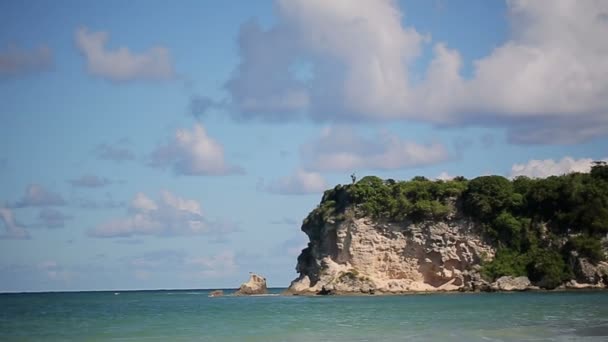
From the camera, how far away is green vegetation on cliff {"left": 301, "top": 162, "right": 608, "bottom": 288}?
6619cm

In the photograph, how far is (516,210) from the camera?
7094cm

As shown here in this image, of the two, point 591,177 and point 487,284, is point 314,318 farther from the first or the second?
point 591,177

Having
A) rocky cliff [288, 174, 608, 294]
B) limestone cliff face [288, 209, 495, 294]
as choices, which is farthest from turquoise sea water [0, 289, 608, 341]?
limestone cliff face [288, 209, 495, 294]

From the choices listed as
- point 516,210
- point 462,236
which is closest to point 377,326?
point 462,236

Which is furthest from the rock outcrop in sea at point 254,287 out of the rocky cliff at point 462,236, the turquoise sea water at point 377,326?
the turquoise sea water at point 377,326

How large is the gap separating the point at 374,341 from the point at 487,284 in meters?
44.8

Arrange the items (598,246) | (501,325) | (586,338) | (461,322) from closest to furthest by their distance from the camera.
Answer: (586,338)
(501,325)
(461,322)
(598,246)

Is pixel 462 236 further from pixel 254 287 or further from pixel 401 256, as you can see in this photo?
pixel 254 287

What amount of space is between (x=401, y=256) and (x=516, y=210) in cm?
1202

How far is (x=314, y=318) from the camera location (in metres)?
39.6

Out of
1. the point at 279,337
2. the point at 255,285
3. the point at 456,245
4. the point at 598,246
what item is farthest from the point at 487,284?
the point at 279,337

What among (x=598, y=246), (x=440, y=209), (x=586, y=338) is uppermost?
(x=440, y=209)

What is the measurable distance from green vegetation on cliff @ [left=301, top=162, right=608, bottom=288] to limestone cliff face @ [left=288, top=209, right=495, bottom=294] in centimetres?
92

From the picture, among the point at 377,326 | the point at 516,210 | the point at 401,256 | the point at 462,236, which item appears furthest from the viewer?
the point at 401,256
